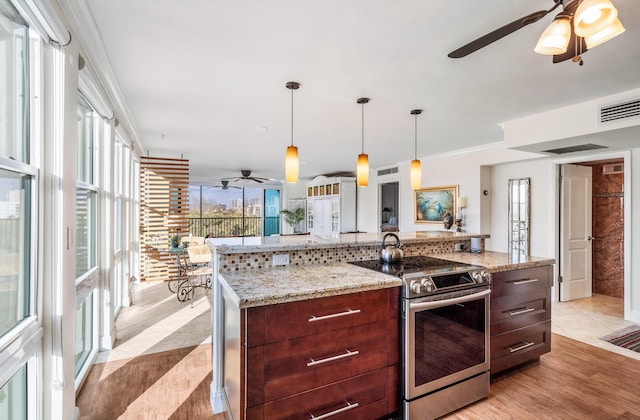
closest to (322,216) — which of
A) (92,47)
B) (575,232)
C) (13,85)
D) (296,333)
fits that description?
(575,232)

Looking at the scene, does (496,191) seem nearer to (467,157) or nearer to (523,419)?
(467,157)

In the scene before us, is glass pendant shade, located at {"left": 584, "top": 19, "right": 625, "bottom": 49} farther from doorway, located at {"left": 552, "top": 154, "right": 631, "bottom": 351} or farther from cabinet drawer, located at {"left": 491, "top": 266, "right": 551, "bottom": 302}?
doorway, located at {"left": 552, "top": 154, "right": 631, "bottom": 351}

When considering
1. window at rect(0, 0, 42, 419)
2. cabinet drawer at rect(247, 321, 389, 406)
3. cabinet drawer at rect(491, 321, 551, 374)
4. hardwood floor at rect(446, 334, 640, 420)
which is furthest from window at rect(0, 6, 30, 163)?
cabinet drawer at rect(491, 321, 551, 374)

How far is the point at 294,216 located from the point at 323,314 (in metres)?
9.29

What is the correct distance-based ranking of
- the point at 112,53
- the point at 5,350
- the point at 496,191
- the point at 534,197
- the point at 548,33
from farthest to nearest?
the point at 496,191
the point at 534,197
the point at 112,53
the point at 548,33
the point at 5,350

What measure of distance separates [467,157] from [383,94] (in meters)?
3.36

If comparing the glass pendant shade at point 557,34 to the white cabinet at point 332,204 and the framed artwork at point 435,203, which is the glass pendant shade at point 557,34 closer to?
the framed artwork at point 435,203

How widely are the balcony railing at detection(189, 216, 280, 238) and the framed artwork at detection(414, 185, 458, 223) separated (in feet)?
22.0

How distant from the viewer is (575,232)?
15.9 feet

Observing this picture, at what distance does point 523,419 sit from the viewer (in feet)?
6.73

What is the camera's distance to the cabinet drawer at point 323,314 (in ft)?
5.28

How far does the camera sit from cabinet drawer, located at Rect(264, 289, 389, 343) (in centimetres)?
161

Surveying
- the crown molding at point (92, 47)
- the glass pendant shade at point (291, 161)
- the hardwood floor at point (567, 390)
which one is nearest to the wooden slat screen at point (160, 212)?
the crown molding at point (92, 47)

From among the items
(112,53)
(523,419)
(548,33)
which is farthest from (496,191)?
(112,53)
